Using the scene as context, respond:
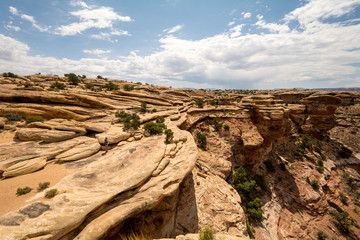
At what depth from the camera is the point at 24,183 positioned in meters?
8.12

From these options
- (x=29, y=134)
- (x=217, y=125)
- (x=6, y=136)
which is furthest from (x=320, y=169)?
(x=6, y=136)

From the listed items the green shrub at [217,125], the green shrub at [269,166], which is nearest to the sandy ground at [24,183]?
the green shrub at [217,125]

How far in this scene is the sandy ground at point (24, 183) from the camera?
667cm

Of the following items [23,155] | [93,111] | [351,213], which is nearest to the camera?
[23,155]

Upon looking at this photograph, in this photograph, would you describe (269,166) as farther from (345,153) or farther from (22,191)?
(22,191)

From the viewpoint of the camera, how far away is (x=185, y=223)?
1284cm

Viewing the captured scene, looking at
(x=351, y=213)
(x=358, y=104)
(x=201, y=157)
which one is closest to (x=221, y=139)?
(x=201, y=157)

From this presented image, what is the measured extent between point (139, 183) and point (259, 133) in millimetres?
29598

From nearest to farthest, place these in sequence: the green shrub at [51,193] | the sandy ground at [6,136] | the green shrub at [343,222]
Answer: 1. the green shrub at [51,193]
2. the sandy ground at [6,136]
3. the green shrub at [343,222]

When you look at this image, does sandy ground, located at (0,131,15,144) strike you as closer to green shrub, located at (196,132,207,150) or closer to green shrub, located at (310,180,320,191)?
green shrub, located at (196,132,207,150)

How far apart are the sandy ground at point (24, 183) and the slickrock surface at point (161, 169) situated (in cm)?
6

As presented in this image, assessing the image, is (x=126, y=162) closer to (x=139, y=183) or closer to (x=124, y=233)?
(x=139, y=183)

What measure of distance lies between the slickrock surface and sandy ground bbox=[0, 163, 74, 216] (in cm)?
6

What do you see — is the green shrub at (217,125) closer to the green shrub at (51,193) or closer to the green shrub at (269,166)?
the green shrub at (269,166)
